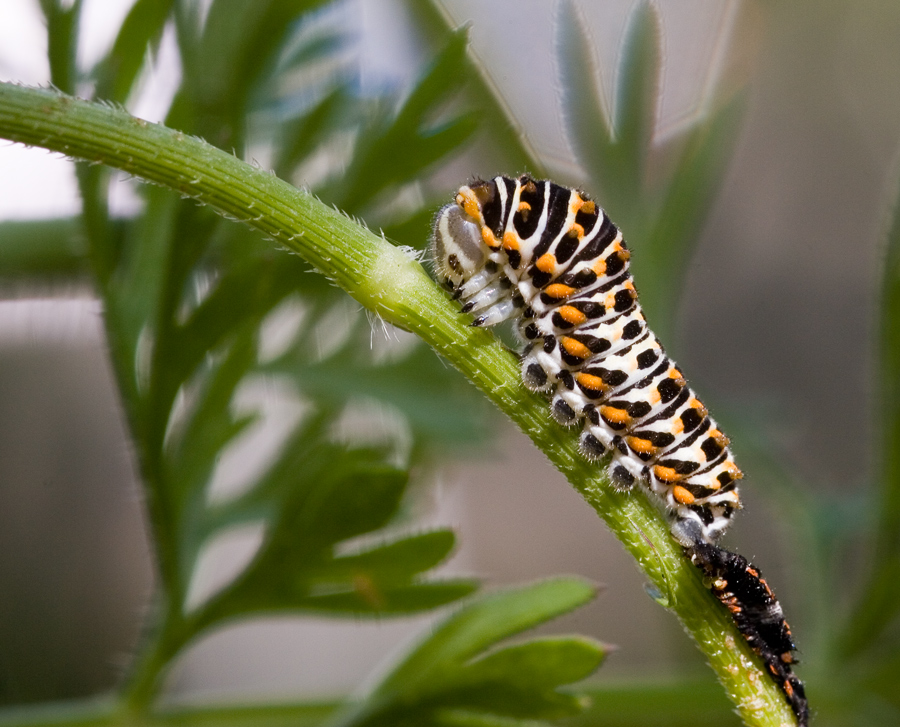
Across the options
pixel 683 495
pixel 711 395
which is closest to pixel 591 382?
pixel 683 495

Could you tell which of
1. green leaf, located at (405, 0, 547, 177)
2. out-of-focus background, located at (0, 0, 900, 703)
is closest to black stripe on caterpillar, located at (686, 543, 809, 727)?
green leaf, located at (405, 0, 547, 177)

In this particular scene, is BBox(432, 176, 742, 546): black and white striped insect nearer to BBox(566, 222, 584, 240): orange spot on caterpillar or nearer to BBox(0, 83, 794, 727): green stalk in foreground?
BBox(566, 222, 584, 240): orange spot on caterpillar

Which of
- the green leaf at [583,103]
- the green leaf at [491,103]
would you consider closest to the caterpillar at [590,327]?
the green leaf at [491,103]

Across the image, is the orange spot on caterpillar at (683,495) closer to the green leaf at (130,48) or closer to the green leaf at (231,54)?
the green leaf at (231,54)

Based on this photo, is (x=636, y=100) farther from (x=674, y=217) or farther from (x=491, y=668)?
(x=491, y=668)

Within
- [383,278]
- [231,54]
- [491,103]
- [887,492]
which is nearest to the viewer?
[383,278]
